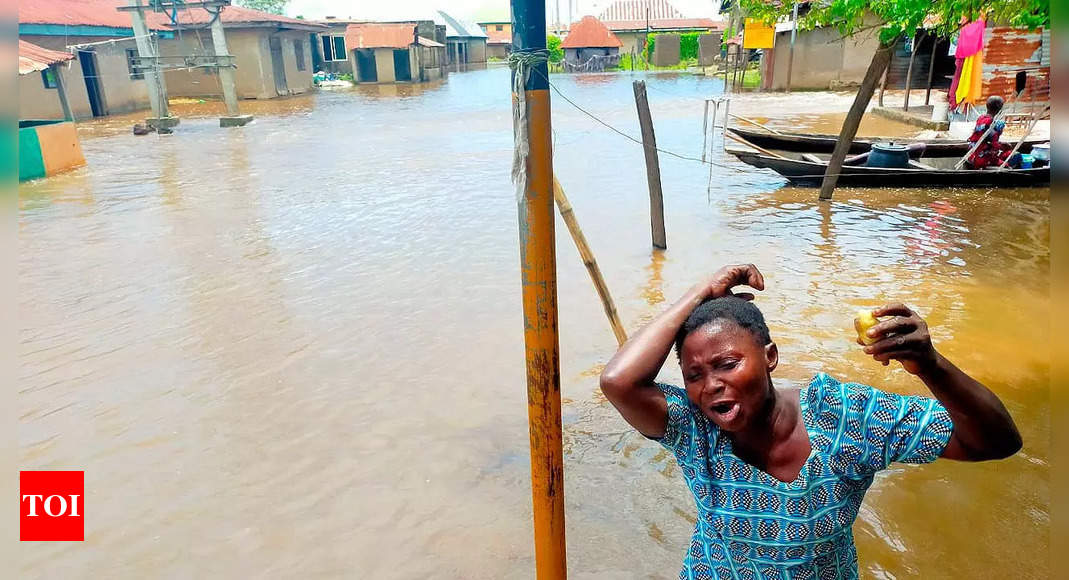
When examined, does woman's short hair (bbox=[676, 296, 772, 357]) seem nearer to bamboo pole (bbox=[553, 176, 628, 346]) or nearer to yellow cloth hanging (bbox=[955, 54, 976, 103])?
bamboo pole (bbox=[553, 176, 628, 346])

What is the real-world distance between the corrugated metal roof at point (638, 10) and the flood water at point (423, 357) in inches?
1814

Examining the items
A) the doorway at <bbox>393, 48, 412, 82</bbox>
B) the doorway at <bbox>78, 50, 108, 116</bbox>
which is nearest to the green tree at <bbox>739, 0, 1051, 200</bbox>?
the doorway at <bbox>78, 50, 108, 116</bbox>

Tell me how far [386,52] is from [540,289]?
1604 inches

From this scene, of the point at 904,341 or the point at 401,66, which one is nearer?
the point at 904,341

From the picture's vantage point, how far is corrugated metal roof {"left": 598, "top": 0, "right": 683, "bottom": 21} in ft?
182

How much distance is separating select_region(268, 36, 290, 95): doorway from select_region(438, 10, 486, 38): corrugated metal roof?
66.4ft

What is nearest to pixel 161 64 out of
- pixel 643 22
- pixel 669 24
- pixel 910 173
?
pixel 910 173

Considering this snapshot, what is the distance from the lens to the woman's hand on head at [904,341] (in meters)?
1.40

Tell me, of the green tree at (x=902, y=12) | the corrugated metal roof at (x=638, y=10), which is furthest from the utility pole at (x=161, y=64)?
the corrugated metal roof at (x=638, y=10)

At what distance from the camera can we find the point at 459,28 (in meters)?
52.8

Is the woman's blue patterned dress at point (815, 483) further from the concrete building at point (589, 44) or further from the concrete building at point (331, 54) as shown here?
the concrete building at point (589, 44)

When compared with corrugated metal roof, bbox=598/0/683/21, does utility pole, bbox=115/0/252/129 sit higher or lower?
lower

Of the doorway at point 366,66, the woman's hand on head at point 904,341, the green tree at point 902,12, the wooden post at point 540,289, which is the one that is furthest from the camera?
the doorway at point 366,66

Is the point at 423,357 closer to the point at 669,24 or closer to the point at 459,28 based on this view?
the point at 459,28
